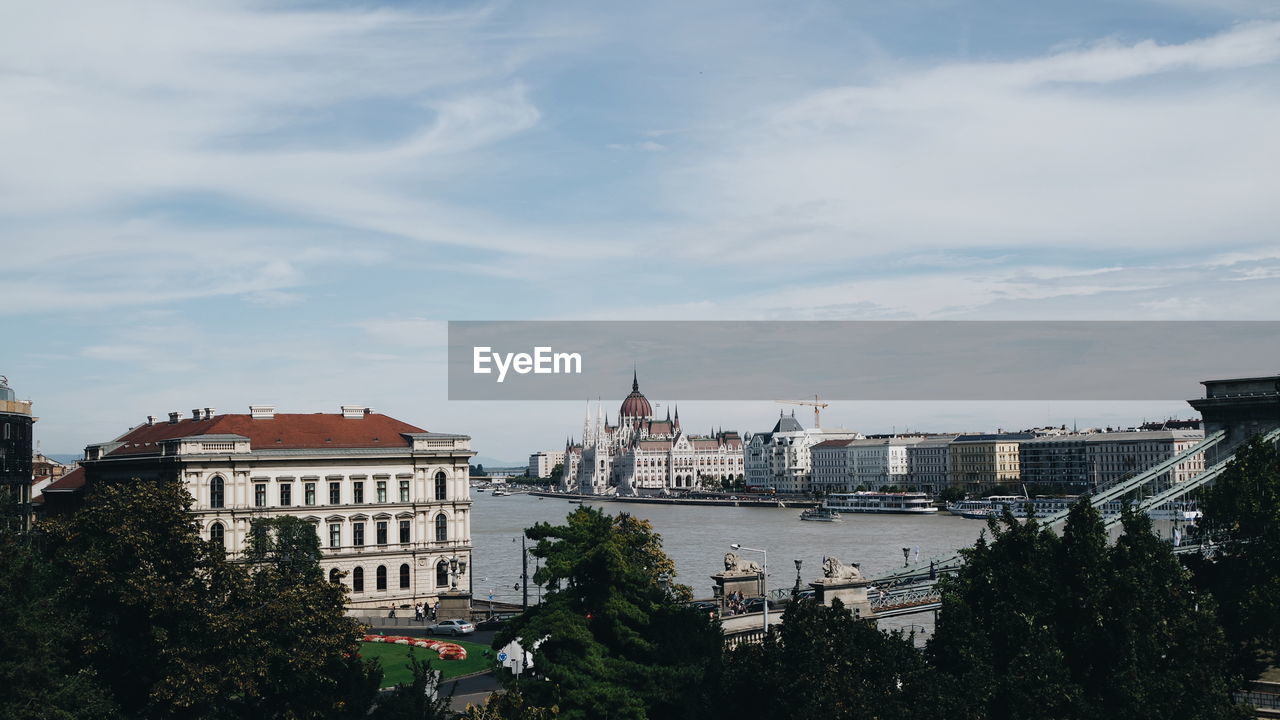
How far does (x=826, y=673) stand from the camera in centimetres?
2119

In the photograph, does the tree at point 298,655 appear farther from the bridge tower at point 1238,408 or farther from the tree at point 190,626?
the bridge tower at point 1238,408

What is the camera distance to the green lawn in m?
42.0

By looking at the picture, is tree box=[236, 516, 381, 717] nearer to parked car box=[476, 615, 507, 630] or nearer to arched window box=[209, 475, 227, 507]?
parked car box=[476, 615, 507, 630]

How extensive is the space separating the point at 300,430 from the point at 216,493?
687cm

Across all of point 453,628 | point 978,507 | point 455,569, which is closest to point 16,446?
point 455,569

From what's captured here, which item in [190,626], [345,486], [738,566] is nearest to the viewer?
[190,626]

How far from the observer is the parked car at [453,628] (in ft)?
169

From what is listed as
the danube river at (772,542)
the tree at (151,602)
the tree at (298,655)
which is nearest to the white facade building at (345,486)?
the danube river at (772,542)

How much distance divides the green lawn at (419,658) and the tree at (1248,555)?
2338cm

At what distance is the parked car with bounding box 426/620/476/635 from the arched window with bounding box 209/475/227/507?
64.8 feet

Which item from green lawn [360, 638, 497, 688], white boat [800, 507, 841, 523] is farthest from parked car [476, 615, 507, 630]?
white boat [800, 507, 841, 523]

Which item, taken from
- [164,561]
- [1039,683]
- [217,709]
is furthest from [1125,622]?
[164,561]

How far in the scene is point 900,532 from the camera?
465ft

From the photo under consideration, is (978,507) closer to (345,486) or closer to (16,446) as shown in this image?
(345,486)
